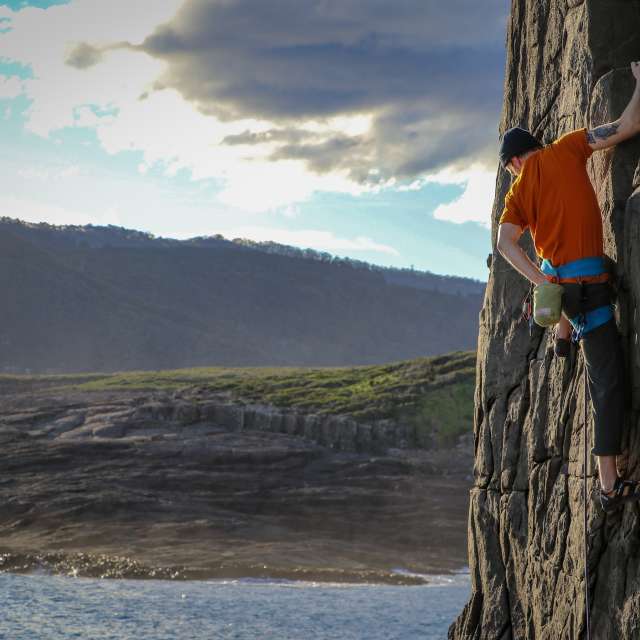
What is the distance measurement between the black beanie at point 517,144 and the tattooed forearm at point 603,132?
19.7 inches

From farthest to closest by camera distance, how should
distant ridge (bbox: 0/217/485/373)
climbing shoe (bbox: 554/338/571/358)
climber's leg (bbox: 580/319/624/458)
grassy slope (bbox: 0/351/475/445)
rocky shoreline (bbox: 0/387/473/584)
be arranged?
1. distant ridge (bbox: 0/217/485/373)
2. grassy slope (bbox: 0/351/475/445)
3. rocky shoreline (bbox: 0/387/473/584)
4. climbing shoe (bbox: 554/338/571/358)
5. climber's leg (bbox: 580/319/624/458)

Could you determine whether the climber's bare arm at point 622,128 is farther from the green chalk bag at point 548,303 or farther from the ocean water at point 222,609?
the ocean water at point 222,609

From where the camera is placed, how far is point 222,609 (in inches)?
784

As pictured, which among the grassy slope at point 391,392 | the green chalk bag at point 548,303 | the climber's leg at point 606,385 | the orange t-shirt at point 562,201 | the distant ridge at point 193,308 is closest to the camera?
the climber's leg at point 606,385

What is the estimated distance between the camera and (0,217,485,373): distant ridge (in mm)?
127125

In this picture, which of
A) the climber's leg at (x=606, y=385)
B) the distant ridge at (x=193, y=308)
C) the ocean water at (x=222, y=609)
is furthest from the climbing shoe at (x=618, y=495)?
the distant ridge at (x=193, y=308)

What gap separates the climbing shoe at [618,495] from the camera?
7855mm

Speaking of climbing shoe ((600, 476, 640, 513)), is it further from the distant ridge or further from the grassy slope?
the distant ridge

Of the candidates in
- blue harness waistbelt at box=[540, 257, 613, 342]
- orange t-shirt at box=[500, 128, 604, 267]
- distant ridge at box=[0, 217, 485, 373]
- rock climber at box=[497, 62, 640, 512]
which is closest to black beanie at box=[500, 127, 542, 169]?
rock climber at box=[497, 62, 640, 512]

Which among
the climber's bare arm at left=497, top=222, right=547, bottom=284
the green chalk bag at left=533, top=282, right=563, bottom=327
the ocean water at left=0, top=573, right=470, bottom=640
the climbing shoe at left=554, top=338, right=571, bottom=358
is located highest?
the climber's bare arm at left=497, top=222, right=547, bottom=284

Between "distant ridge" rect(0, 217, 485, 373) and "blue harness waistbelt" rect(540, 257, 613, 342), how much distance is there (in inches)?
4272

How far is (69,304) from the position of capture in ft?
438

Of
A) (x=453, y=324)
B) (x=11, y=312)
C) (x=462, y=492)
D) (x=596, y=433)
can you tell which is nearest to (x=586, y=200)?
(x=596, y=433)

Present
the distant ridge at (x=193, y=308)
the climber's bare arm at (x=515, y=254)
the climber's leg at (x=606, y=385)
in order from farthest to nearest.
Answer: the distant ridge at (x=193, y=308) < the climber's bare arm at (x=515, y=254) < the climber's leg at (x=606, y=385)
